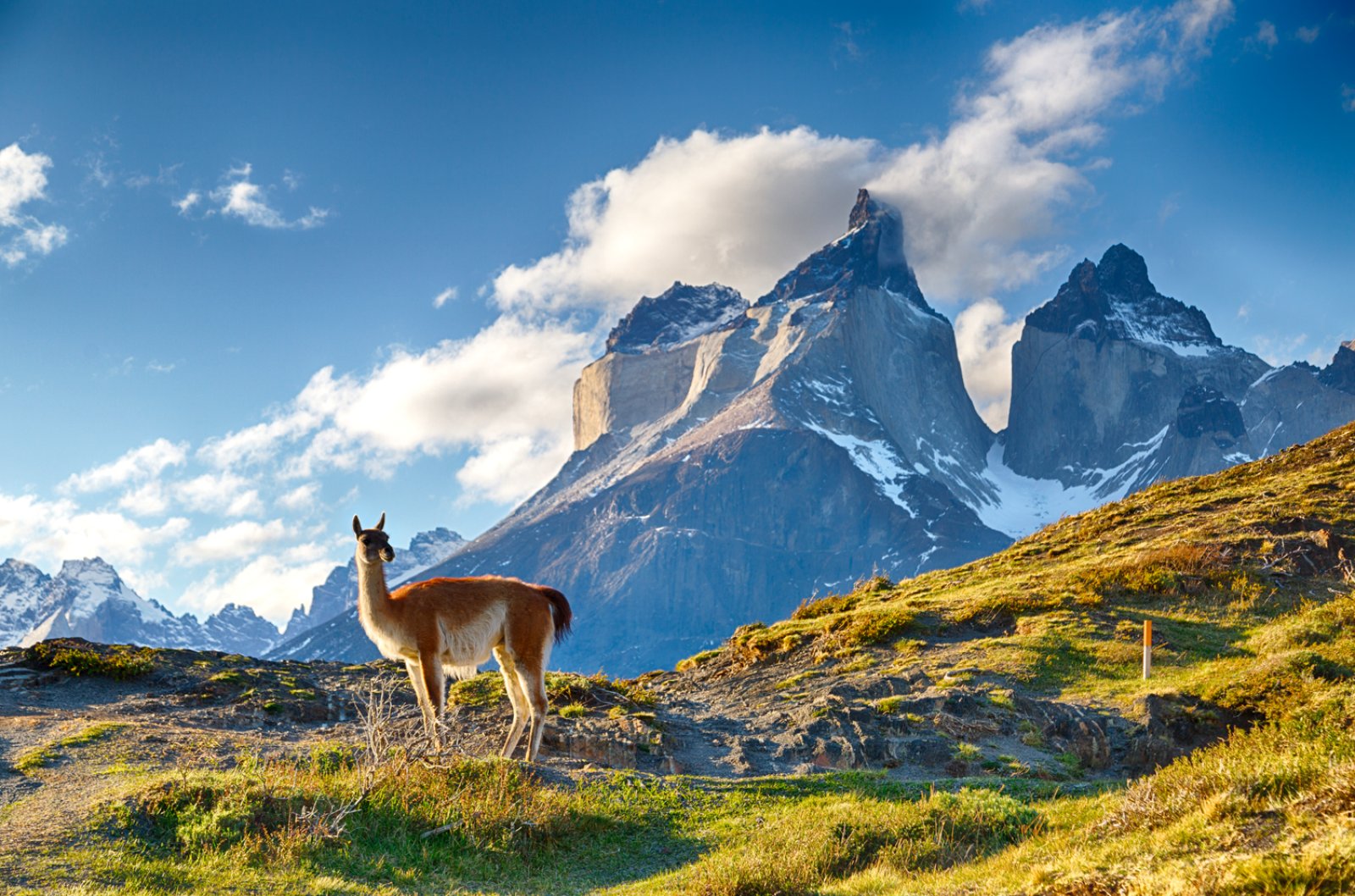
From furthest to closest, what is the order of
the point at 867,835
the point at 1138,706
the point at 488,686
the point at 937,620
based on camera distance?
the point at 937,620, the point at 488,686, the point at 1138,706, the point at 867,835

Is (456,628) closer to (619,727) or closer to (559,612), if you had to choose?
(559,612)

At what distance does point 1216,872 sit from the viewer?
6.54 m

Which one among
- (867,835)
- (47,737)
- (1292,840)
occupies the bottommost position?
(867,835)

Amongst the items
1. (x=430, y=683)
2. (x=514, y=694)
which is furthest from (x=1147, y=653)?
(x=430, y=683)

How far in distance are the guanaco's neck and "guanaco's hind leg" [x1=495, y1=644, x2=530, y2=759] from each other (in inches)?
78.9

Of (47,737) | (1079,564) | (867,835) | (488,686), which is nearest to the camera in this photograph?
(867,835)

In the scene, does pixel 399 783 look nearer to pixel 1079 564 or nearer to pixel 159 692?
pixel 159 692

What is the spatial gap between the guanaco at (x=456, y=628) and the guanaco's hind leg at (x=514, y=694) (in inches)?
0.5

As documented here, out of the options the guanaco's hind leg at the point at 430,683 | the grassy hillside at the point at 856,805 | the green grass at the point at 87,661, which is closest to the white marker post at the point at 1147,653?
the grassy hillside at the point at 856,805

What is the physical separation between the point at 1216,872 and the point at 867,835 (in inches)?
193

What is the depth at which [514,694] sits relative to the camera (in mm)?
15039

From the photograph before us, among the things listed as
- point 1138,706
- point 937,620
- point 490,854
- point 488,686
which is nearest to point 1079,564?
point 937,620

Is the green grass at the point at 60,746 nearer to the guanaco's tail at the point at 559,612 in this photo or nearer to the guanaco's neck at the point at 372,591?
the guanaco's neck at the point at 372,591

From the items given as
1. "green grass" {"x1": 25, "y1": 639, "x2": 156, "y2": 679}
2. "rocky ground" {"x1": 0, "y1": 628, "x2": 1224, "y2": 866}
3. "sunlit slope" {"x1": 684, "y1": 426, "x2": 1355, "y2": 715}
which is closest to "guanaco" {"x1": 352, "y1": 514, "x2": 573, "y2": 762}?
"rocky ground" {"x1": 0, "y1": 628, "x2": 1224, "y2": 866}
